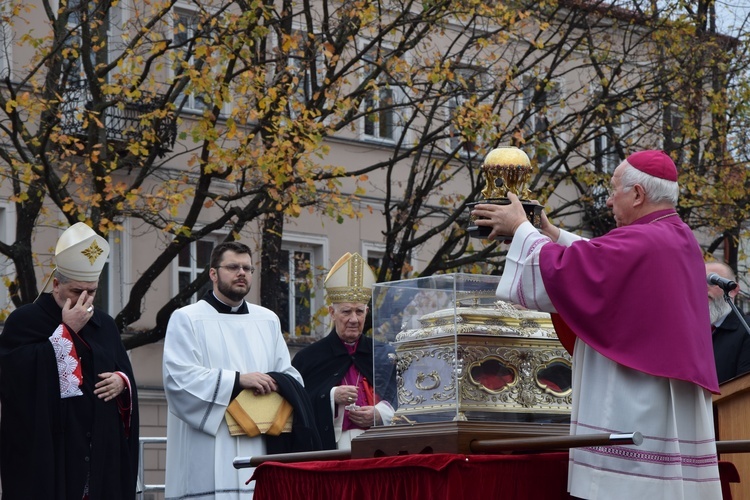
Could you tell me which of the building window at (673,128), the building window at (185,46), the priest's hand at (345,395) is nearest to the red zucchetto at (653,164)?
the priest's hand at (345,395)

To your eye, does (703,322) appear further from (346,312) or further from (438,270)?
(438,270)

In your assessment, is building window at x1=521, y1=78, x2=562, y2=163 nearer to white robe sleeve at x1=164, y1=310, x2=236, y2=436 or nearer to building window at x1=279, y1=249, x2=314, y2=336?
building window at x1=279, y1=249, x2=314, y2=336

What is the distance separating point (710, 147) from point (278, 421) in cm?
1380

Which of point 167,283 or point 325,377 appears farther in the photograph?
point 167,283

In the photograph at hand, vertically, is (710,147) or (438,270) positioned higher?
(710,147)

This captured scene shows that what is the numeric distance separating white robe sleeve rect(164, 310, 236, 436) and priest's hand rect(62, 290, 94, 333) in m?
0.70

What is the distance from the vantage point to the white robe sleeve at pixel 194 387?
357 inches

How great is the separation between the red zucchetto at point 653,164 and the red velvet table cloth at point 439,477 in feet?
3.73

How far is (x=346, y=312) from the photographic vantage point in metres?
10.2

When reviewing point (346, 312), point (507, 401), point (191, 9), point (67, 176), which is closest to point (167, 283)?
point (191, 9)

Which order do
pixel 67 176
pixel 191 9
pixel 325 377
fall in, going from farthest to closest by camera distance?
1. pixel 191 9
2. pixel 67 176
3. pixel 325 377

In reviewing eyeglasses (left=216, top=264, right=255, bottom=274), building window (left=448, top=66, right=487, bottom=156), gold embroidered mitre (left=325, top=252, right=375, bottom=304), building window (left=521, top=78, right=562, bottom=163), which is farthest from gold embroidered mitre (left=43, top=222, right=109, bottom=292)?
building window (left=521, top=78, right=562, bottom=163)

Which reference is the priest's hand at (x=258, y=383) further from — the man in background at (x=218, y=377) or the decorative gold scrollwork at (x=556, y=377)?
the decorative gold scrollwork at (x=556, y=377)

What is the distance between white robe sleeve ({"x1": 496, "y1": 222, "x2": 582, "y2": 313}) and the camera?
541 cm
